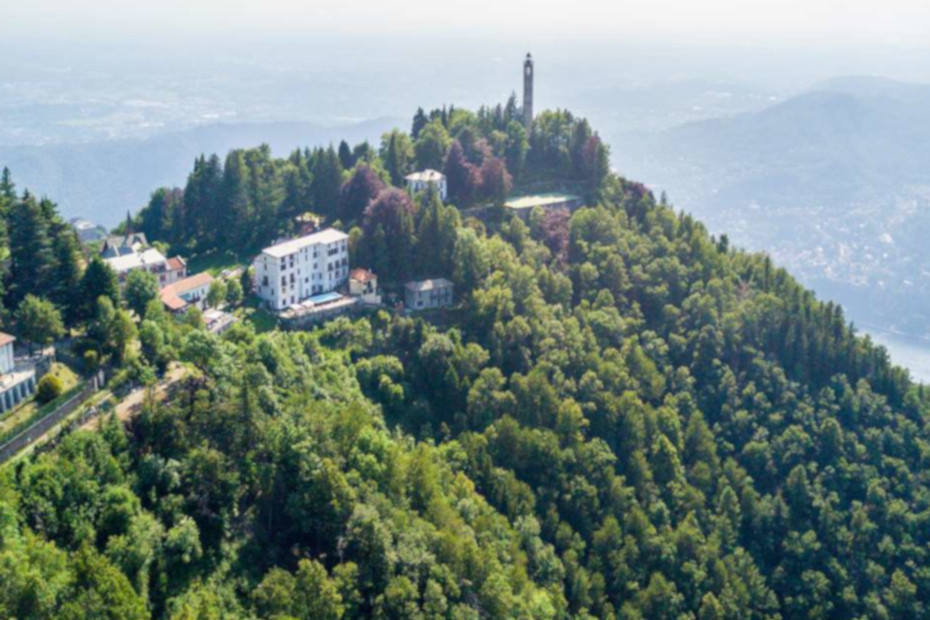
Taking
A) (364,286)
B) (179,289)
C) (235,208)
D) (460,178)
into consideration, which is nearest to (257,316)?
(179,289)

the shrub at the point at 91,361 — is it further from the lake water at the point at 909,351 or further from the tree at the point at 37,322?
the lake water at the point at 909,351

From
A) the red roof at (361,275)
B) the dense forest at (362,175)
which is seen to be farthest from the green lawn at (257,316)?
the dense forest at (362,175)

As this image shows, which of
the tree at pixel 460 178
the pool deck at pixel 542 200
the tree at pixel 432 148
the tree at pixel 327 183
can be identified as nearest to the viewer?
the tree at pixel 327 183

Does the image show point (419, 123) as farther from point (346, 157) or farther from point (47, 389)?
point (47, 389)

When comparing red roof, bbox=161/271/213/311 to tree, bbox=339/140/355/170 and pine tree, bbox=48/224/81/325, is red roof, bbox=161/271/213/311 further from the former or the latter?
tree, bbox=339/140/355/170

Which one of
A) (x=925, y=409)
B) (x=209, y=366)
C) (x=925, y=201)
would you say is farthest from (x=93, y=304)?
(x=925, y=201)
